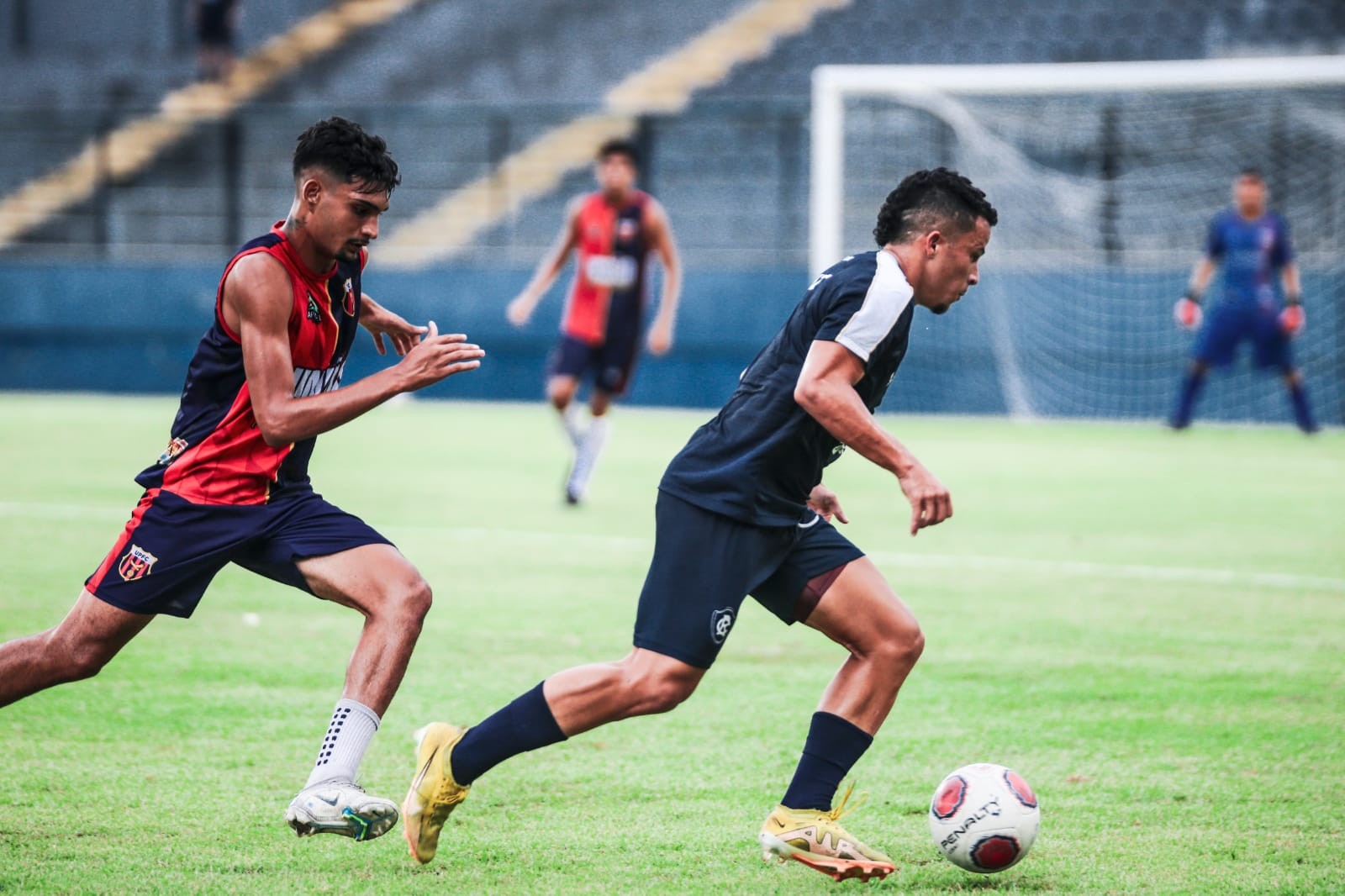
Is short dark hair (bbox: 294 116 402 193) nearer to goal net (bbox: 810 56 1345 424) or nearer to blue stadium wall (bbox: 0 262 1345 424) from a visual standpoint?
goal net (bbox: 810 56 1345 424)

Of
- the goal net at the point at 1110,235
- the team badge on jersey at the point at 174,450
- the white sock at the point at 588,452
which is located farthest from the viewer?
the goal net at the point at 1110,235

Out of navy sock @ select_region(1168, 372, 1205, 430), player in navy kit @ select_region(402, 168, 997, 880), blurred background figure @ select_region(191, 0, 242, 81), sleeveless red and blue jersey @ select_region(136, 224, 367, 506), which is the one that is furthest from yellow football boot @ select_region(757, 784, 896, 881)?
blurred background figure @ select_region(191, 0, 242, 81)

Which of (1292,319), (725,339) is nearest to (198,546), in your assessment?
(1292,319)

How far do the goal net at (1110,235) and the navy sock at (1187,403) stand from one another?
1.61 meters

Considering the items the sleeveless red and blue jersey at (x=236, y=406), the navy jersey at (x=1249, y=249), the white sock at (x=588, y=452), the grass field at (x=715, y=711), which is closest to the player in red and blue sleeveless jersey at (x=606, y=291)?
the white sock at (x=588, y=452)

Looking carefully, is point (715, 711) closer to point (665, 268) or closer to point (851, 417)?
point (851, 417)

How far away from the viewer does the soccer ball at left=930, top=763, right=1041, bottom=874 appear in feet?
13.6

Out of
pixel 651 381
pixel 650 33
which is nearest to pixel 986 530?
pixel 651 381

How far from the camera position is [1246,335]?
16984 mm

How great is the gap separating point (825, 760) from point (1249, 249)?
13.9 metres

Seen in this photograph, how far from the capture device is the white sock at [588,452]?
39.3 feet

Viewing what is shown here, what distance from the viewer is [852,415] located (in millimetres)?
4086

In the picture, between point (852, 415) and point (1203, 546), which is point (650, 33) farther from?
point (852, 415)

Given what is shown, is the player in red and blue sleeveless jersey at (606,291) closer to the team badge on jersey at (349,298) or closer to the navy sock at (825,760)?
the team badge on jersey at (349,298)
